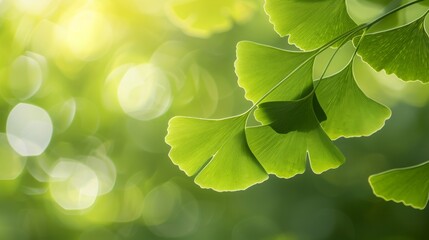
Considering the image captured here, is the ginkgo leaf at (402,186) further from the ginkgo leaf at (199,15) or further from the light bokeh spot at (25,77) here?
the light bokeh spot at (25,77)

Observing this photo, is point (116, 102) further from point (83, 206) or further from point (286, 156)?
point (286, 156)

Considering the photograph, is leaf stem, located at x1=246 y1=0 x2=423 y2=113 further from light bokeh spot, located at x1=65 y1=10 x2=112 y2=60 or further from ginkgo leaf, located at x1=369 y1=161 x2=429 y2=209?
light bokeh spot, located at x1=65 y1=10 x2=112 y2=60

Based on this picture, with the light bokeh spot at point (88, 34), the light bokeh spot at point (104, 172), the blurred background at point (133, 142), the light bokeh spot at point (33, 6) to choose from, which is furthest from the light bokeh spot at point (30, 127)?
the light bokeh spot at point (33, 6)

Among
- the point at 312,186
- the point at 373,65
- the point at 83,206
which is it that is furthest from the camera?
the point at 83,206

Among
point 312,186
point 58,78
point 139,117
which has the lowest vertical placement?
point 312,186

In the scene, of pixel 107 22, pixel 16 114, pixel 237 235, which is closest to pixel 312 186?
pixel 237 235

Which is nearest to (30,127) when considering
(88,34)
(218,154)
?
(88,34)

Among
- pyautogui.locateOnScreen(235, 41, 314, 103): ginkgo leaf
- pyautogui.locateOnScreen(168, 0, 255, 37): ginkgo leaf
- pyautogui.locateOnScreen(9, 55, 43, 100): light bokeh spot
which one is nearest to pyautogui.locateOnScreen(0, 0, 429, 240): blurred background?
pyautogui.locateOnScreen(9, 55, 43, 100): light bokeh spot
